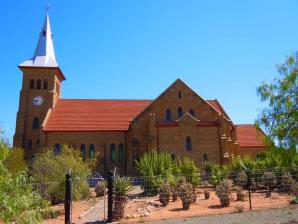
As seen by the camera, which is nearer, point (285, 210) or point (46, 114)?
point (285, 210)

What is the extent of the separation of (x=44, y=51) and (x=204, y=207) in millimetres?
37649

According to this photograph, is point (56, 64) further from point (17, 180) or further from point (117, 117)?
point (17, 180)

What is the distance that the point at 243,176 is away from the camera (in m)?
22.7

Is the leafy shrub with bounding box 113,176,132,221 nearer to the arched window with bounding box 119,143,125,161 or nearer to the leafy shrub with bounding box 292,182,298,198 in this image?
the leafy shrub with bounding box 292,182,298,198

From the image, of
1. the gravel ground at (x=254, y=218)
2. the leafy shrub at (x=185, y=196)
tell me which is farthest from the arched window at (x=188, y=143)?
A: the gravel ground at (x=254, y=218)

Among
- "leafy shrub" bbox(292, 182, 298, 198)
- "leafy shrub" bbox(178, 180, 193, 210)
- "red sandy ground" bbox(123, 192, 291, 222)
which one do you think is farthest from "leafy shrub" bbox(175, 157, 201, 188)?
"leafy shrub" bbox(292, 182, 298, 198)

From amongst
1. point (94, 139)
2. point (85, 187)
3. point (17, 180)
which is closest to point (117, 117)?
point (94, 139)

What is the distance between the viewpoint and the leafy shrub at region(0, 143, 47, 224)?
6.94 m

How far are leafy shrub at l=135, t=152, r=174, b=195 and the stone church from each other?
9.13 meters

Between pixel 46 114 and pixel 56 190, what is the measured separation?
23.4 metres

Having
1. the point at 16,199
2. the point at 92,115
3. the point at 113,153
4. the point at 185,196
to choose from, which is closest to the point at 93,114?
the point at 92,115

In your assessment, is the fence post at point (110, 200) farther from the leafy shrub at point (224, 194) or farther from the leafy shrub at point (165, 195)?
the leafy shrub at point (224, 194)

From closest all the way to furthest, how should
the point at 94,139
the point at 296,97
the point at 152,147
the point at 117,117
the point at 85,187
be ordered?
the point at 296,97
the point at 85,187
the point at 152,147
the point at 94,139
the point at 117,117

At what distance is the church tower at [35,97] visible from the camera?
4253 centimetres
